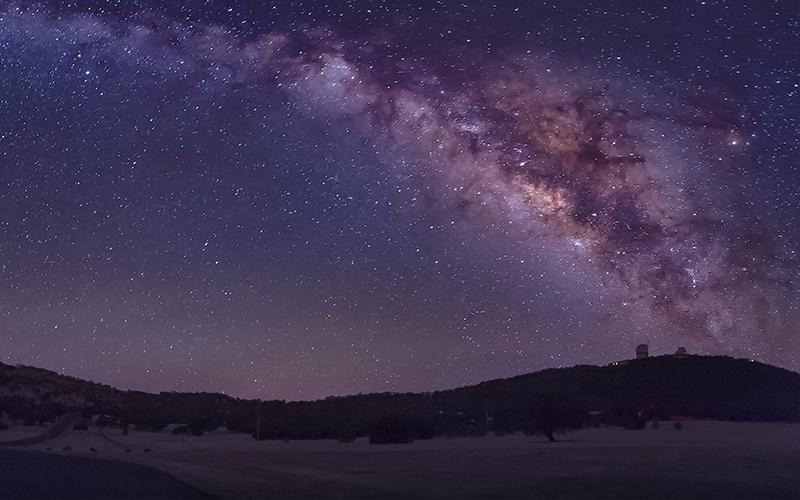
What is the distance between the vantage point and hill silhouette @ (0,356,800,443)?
6119 cm

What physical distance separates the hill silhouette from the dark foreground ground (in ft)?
98.9

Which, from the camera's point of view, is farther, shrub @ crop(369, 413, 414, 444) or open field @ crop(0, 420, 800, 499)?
shrub @ crop(369, 413, 414, 444)

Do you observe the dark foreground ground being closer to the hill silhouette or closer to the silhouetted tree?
the silhouetted tree

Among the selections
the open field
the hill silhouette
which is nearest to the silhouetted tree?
the hill silhouette

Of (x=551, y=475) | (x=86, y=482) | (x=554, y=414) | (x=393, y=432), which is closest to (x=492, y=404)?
(x=393, y=432)

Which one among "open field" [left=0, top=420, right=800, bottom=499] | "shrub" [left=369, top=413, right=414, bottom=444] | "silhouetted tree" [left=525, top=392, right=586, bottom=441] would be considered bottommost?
"shrub" [left=369, top=413, right=414, bottom=444]

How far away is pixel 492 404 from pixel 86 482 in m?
76.5

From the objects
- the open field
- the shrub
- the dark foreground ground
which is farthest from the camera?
the shrub

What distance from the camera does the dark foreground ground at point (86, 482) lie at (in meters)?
17.8

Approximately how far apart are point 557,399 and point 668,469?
23.5m

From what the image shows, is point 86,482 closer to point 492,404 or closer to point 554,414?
point 554,414

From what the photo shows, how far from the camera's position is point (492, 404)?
92.6 m

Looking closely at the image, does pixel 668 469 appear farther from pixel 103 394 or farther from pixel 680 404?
pixel 103 394

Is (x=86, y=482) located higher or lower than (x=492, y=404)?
lower
